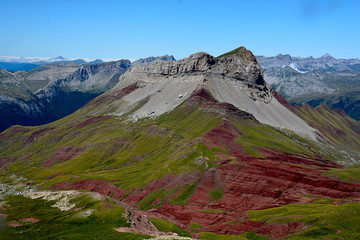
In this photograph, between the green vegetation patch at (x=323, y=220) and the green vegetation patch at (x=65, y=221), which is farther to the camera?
the green vegetation patch at (x=323, y=220)

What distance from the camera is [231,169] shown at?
13725 cm

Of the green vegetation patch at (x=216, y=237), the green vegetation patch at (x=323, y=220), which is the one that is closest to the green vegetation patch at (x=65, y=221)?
the green vegetation patch at (x=216, y=237)

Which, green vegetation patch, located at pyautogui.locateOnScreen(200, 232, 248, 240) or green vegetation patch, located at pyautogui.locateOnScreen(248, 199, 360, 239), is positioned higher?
green vegetation patch, located at pyautogui.locateOnScreen(248, 199, 360, 239)

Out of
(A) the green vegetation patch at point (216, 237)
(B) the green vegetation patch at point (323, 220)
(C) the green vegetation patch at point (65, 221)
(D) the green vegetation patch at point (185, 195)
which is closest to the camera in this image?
(C) the green vegetation patch at point (65, 221)

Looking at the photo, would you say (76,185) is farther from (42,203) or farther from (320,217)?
(320,217)

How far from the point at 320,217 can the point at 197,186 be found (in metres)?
68.4

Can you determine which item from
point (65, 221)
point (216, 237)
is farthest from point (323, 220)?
point (65, 221)

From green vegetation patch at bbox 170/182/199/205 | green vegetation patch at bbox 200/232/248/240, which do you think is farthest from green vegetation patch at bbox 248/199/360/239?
green vegetation patch at bbox 170/182/199/205

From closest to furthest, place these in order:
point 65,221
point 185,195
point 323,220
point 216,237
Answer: point 65,221 < point 323,220 < point 216,237 < point 185,195

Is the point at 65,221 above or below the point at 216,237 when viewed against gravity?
above

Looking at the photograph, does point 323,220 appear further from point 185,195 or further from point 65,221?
point 185,195

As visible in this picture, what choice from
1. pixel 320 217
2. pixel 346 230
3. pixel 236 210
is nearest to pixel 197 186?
pixel 236 210

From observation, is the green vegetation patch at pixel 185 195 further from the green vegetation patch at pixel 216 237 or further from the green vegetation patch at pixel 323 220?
the green vegetation patch at pixel 323 220

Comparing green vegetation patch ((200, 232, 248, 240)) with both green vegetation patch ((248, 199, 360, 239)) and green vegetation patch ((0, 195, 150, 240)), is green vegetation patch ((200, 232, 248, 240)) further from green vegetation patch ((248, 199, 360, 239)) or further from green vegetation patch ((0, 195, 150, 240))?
green vegetation patch ((0, 195, 150, 240))
